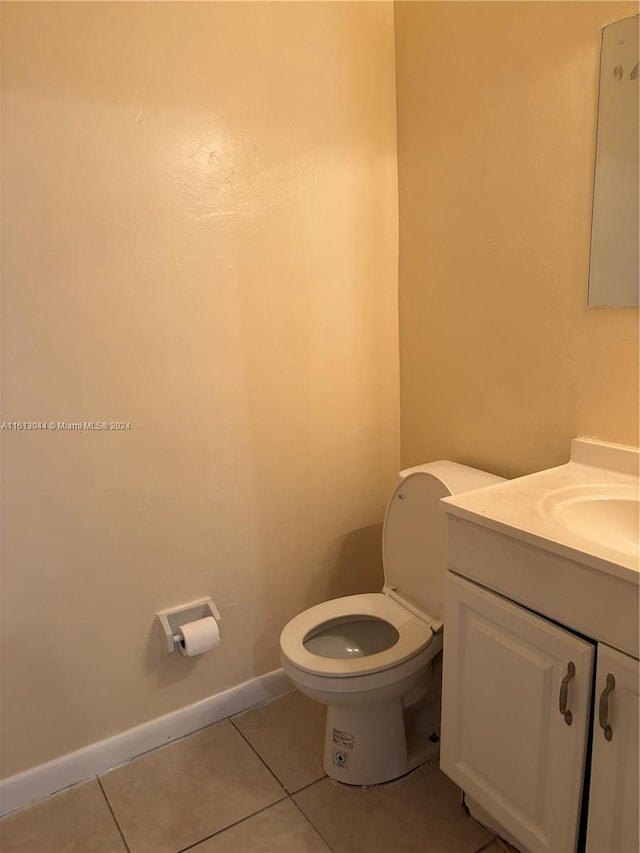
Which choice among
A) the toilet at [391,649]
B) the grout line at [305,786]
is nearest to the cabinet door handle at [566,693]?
the toilet at [391,649]

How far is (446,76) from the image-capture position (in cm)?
170

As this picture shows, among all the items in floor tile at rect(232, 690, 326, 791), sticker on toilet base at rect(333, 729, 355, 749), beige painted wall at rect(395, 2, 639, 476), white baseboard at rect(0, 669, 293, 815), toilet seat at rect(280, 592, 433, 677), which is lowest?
floor tile at rect(232, 690, 326, 791)

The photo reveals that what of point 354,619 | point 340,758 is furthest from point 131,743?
point 354,619

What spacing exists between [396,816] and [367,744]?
0.59 feet

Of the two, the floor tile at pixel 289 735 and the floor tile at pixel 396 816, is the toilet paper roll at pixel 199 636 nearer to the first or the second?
the floor tile at pixel 289 735

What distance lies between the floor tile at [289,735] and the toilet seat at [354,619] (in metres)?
0.37

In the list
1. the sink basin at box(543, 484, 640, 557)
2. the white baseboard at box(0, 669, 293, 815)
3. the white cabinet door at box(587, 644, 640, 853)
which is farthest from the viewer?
the white baseboard at box(0, 669, 293, 815)

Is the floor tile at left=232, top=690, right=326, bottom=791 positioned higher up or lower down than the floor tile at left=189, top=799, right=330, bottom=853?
higher up

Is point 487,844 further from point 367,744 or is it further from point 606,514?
point 606,514

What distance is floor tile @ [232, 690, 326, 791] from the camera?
1696mm

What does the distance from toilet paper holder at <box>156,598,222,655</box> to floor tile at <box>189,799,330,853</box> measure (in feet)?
1.62

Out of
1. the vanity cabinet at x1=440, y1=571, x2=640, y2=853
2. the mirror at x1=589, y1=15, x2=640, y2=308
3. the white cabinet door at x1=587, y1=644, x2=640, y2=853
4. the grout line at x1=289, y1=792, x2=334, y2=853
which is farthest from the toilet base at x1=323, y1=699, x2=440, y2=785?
the mirror at x1=589, y1=15, x2=640, y2=308

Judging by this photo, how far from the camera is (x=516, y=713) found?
119 cm

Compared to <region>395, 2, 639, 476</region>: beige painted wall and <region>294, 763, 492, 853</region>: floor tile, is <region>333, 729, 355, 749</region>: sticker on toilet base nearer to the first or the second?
<region>294, 763, 492, 853</region>: floor tile
